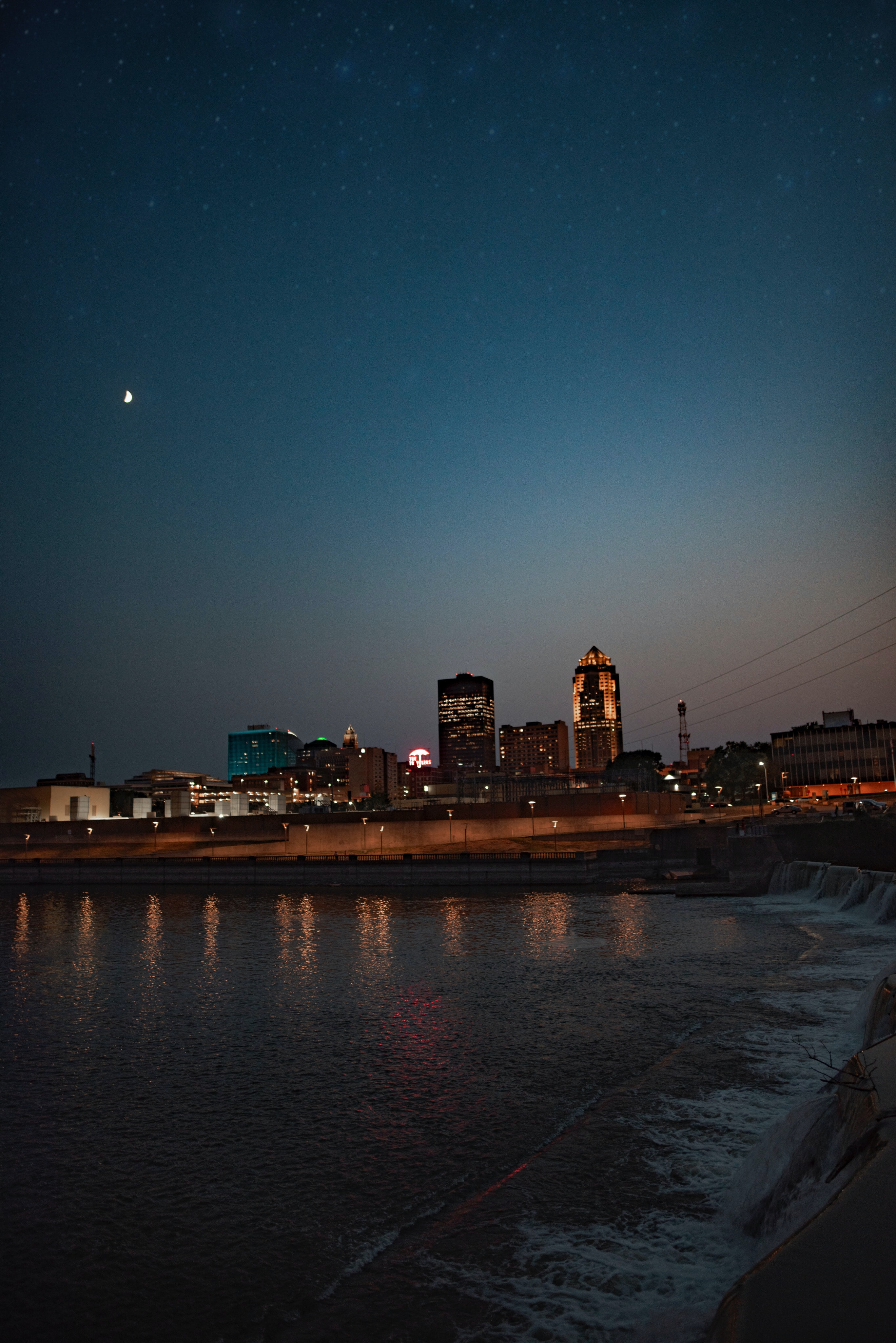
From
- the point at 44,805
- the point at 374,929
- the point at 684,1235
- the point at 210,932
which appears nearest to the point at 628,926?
the point at 374,929

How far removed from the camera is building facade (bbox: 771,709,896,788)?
186625mm

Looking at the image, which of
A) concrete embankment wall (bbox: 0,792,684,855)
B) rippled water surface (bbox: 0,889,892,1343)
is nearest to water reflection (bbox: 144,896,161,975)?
rippled water surface (bbox: 0,889,892,1343)

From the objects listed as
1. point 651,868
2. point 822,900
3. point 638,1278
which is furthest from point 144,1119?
point 651,868

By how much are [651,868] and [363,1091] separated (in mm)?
55112

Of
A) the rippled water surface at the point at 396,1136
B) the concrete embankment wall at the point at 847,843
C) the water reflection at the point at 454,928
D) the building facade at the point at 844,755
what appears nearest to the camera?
the rippled water surface at the point at 396,1136

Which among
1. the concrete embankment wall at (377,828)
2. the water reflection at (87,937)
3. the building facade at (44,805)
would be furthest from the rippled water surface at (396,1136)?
the building facade at (44,805)

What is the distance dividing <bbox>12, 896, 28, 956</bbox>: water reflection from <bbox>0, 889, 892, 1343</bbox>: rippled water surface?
761 cm

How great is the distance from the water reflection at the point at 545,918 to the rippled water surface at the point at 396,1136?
480 cm

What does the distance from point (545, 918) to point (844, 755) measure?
165717 mm

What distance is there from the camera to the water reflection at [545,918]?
128 feet

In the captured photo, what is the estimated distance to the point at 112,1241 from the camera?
36.9 ft

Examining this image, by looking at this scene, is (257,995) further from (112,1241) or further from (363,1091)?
(112,1241)

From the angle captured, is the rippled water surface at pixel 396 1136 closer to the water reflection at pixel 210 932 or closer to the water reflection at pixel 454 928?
the water reflection at pixel 210 932

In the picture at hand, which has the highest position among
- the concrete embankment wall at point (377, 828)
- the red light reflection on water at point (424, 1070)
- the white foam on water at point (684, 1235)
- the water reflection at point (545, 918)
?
the concrete embankment wall at point (377, 828)
